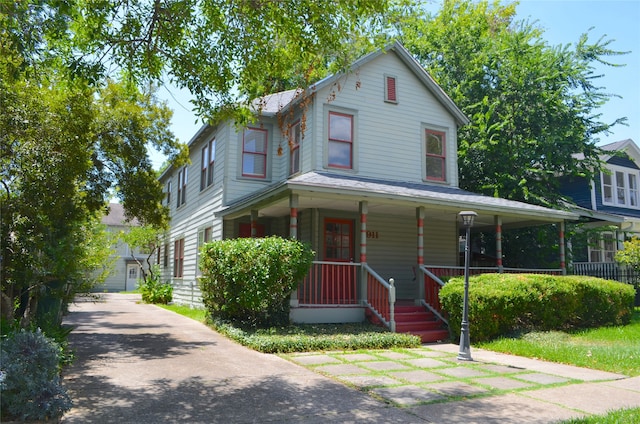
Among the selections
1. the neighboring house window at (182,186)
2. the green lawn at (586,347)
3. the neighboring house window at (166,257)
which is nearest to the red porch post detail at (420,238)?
the green lawn at (586,347)

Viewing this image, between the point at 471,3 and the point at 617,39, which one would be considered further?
the point at 471,3

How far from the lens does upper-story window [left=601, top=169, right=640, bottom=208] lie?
2288 cm

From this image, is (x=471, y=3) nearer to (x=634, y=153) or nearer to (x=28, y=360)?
(x=634, y=153)

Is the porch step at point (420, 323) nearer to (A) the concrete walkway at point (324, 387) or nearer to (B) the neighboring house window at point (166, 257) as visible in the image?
(A) the concrete walkway at point (324, 387)

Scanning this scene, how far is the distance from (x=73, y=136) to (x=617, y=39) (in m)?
21.8

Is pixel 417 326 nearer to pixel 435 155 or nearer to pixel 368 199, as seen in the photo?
pixel 368 199

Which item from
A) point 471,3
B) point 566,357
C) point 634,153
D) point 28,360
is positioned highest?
point 471,3

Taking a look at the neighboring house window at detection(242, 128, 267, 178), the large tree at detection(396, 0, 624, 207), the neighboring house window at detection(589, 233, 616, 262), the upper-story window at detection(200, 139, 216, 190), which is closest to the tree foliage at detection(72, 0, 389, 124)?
the neighboring house window at detection(242, 128, 267, 178)

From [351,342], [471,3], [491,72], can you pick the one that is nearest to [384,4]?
[351,342]

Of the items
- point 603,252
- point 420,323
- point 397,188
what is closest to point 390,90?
point 397,188

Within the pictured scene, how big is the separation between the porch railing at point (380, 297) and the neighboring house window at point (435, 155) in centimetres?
575

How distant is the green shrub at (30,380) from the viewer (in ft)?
14.8

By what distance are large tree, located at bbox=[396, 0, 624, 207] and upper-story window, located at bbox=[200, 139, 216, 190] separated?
28.9 feet

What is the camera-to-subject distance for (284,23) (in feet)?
26.8
